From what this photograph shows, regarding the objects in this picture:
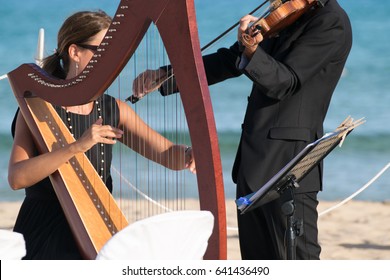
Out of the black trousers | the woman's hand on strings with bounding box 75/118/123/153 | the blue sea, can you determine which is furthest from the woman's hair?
the blue sea

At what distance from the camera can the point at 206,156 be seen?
326 cm

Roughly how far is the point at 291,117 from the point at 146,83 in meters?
0.56

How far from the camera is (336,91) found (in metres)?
13.3

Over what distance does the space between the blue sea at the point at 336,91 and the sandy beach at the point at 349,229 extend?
419 mm

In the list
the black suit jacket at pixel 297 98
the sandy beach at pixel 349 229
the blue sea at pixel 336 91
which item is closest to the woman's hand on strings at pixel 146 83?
the black suit jacket at pixel 297 98

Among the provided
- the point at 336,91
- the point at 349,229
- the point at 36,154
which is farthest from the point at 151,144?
the point at 336,91

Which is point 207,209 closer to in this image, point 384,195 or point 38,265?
point 38,265

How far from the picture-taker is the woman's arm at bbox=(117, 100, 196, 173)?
13.0 feet

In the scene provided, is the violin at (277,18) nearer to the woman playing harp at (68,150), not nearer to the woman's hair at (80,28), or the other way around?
the woman playing harp at (68,150)

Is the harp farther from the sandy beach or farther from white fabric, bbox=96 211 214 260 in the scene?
the sandy beach

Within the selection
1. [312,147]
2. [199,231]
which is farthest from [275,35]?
[199,231]

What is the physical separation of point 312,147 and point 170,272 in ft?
2.21

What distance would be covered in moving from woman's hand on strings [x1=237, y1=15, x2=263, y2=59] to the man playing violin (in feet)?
0.37

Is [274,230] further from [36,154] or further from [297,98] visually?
[36,154]
